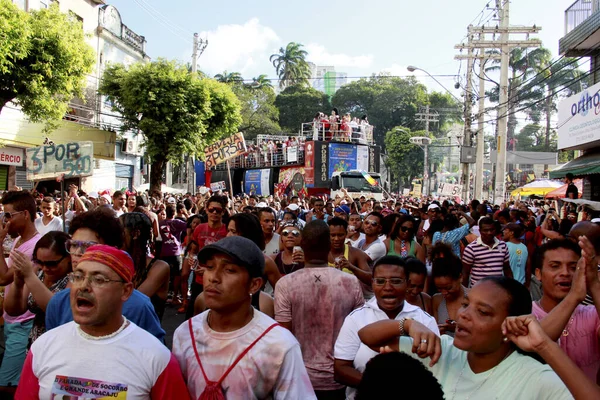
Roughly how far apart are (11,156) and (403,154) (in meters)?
50.6

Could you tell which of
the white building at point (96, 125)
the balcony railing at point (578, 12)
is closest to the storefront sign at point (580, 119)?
the balcony railing at point (578, 12)

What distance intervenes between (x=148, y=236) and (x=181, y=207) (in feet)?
23.9

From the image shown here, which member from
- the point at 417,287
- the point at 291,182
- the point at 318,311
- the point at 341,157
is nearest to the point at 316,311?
the point at 318,311

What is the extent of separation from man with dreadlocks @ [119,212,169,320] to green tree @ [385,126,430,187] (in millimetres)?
63337

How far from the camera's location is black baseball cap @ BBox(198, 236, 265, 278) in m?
2.40

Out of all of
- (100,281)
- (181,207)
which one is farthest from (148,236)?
(181,207)

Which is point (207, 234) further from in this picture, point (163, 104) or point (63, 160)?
point (163, 104)

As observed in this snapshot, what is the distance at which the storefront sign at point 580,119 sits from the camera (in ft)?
51.4

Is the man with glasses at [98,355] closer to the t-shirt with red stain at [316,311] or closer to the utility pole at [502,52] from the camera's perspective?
the t-shirt with red stain at [316,311]

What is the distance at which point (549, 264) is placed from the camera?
3.49 metres

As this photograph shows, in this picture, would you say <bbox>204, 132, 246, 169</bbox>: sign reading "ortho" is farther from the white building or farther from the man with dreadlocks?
the man with dreadlocks

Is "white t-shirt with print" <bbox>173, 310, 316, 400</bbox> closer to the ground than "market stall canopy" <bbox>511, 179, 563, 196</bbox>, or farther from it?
closer to the ground

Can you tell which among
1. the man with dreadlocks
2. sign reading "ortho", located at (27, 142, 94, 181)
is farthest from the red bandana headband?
sign reading "ortho", located at (27, 142, 94, 181)

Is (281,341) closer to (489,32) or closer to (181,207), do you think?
(181,207)
